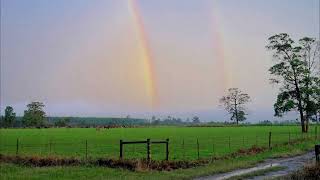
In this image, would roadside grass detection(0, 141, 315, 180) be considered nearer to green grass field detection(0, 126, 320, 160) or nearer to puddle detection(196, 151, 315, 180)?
puddle detection(196, 151, 315, 180)

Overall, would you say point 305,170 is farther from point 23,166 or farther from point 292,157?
point 23,166

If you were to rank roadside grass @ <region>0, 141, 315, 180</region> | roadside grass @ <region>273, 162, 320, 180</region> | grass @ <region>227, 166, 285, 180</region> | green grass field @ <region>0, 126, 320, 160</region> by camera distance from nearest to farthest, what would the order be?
roadside grass @ <region>273, 162, 320, 180</region> < grass @ <region>227, 166, 285, 180</region> < roadside grass @ <region>0, 141, 315, 180</region> < green grass field @ <region>0, 126, 320, 160</region>

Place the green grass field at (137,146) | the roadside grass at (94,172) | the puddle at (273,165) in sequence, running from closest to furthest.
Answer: the puddle at (273,165) < the roadside grass at (94,172) < the green grass field at (137,146)

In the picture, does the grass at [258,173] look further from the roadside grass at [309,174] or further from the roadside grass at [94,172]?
the roadside grass at [309,174]

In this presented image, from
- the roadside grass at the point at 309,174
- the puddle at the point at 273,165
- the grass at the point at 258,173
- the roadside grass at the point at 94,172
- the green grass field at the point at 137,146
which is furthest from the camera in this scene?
the green grass field at the point at 137,146

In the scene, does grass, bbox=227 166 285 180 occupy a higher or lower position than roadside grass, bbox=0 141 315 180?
higher

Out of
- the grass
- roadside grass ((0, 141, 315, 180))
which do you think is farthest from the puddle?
roadside grass ((0, 141, 315, 180))

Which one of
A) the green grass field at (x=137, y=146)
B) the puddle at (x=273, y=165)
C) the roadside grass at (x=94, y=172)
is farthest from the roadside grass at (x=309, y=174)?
the green grass field at (x=137, y=146)

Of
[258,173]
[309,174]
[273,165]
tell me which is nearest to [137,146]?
[273,165]

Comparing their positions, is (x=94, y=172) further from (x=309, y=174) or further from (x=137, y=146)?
(x=137, y=146)

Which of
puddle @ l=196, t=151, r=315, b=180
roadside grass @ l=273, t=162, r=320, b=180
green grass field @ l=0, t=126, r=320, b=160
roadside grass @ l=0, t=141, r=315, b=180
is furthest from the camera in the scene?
green grass field @ l=0, t=126, r=320, b=160

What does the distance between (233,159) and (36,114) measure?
174 meters

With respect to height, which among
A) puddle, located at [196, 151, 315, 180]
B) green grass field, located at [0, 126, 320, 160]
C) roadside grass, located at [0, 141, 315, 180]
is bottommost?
roadside grass, located at [0, 141, 315, 180]

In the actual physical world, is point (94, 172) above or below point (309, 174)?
below
